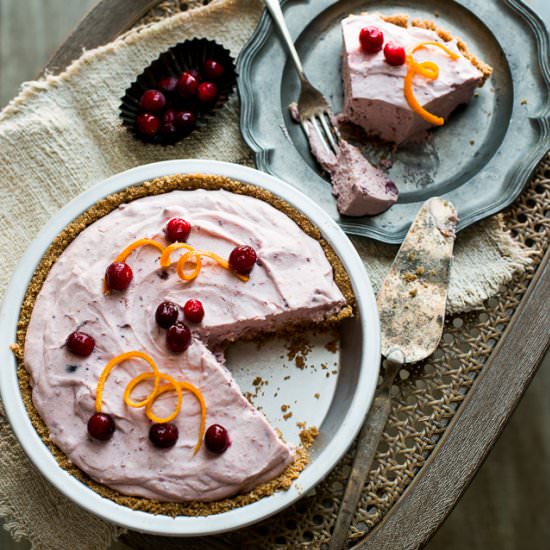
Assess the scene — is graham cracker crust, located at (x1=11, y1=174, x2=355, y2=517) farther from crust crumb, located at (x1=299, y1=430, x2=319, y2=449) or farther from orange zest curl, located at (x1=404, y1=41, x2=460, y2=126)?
orange zest curl, located at (x1=404, y1=41, x2=460, y2=126)

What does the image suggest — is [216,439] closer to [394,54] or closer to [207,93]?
[207,93]

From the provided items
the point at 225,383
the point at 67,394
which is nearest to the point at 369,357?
the point at 225,383

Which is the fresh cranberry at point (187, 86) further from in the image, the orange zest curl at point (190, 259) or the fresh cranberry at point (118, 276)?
the fresh cranberry at point (118, 276)

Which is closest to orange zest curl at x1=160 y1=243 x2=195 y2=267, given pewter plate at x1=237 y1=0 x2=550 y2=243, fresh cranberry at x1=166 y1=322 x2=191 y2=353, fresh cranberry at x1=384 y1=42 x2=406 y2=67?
fresh cranberry at x1=166 y1=322 x2=191 y2=353

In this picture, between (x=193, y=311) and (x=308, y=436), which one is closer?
(x=193, y=311)

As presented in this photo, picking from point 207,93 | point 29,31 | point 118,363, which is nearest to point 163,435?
point 118,363

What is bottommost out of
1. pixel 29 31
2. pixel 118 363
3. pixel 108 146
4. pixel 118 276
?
pixel 118 363

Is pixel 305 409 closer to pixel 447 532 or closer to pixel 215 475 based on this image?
pixel 215 475
